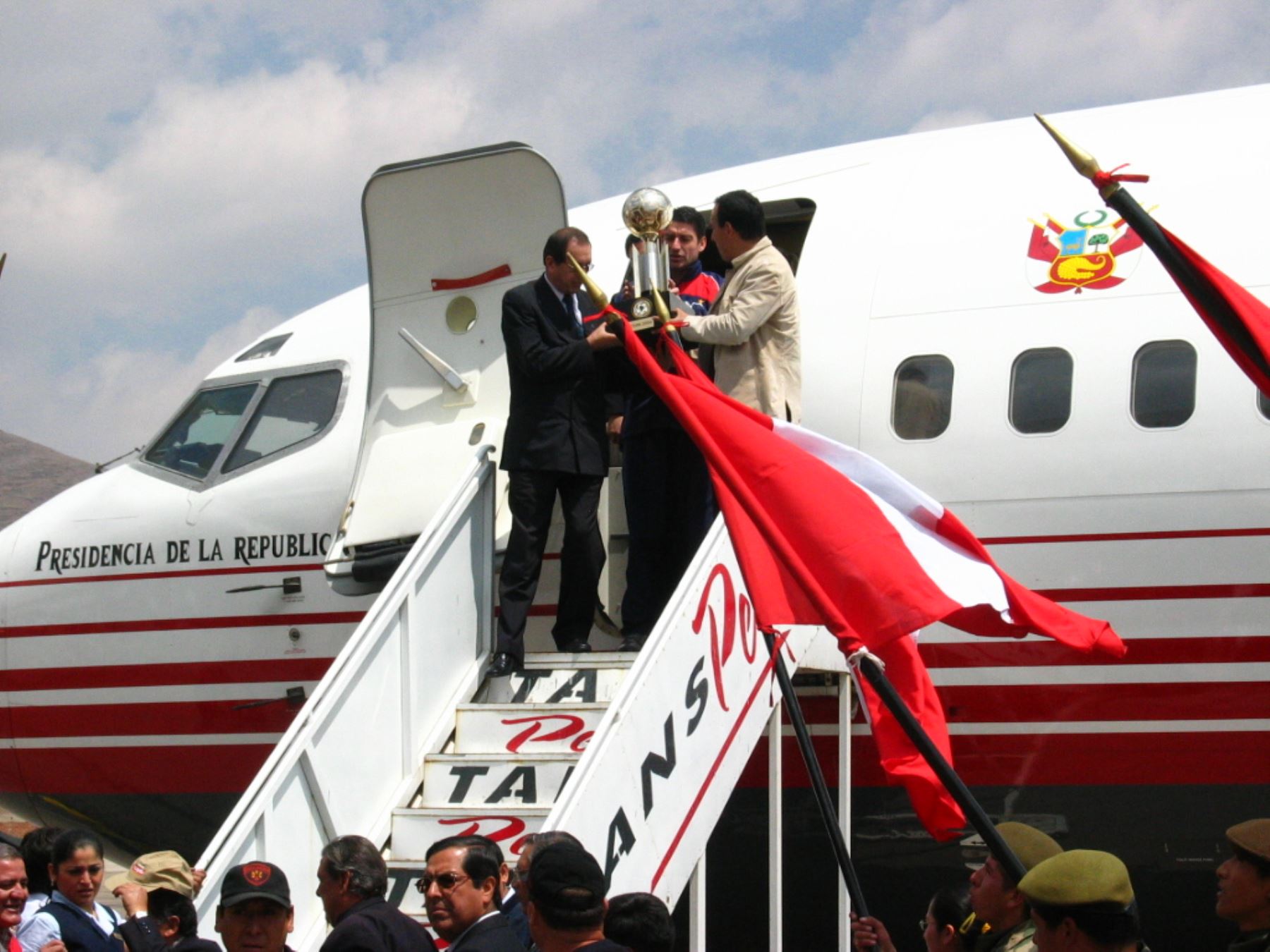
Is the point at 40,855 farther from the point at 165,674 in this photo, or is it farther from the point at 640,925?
the point at 165,674

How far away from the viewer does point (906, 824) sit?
8.44 m

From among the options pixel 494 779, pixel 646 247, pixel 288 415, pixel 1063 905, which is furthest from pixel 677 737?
pixel 288 415

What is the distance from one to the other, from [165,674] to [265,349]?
88.2 inches

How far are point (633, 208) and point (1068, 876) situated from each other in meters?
4.14

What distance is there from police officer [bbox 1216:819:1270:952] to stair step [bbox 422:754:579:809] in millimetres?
3122

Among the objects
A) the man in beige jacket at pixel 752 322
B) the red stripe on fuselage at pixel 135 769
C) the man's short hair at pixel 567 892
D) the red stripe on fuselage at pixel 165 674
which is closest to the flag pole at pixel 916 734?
the man's short hair at pixel 567 892

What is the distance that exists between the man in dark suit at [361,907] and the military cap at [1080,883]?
7.13ft

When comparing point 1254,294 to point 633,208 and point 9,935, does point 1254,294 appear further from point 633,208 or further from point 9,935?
point 9,935

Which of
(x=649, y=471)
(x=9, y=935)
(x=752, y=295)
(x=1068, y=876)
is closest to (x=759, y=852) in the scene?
(x=649, y=471)

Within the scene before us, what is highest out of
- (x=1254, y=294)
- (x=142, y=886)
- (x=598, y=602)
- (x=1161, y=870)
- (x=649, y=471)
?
(x=1254, y=294)

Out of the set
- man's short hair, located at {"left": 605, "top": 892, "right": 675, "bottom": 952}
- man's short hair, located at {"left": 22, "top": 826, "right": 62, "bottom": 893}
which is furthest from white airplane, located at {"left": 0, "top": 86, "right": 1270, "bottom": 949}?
man's short hair, located at {"left": 605, "top": 892, "right": 675, "bottom": 952}

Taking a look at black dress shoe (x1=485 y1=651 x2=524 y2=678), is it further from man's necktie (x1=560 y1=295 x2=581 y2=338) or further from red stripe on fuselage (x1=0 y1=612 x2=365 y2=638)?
red stripe on fuselage (x1=0 y1=612 x2=365 y2=638)

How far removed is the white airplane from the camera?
25.7 feet

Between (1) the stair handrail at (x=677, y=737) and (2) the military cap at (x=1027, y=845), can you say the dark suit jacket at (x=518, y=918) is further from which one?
(2) the military cap at (x=1027, y=845)
